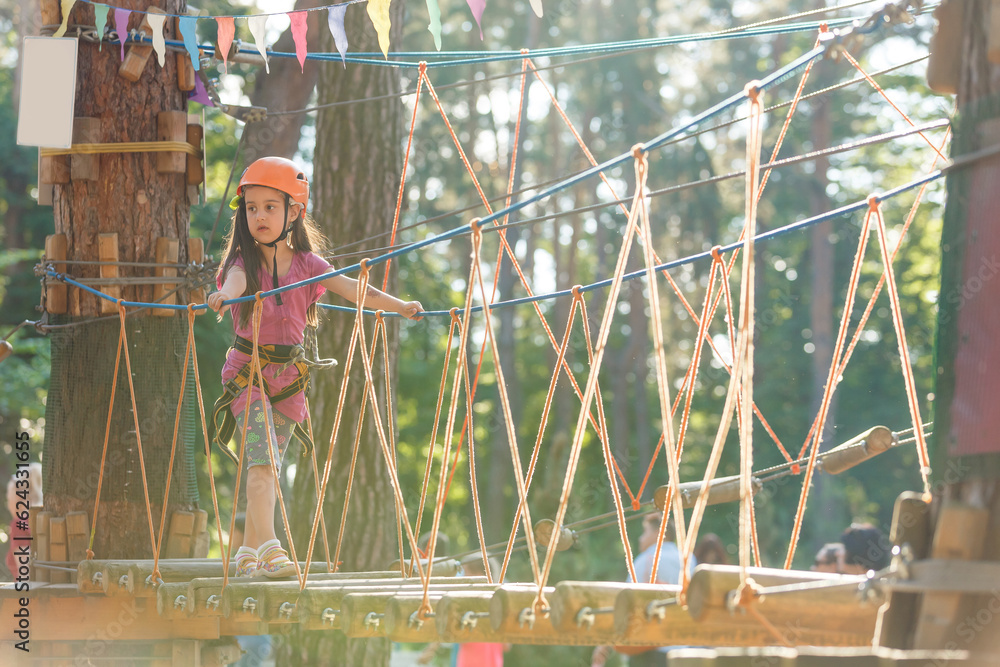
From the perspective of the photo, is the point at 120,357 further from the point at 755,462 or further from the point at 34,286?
the point at 755,462

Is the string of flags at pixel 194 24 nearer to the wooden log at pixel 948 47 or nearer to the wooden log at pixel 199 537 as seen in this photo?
the wooden log at pixel 199 537

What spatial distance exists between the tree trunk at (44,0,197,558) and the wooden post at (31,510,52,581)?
39 millimetres

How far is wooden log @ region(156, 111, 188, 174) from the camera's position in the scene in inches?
136

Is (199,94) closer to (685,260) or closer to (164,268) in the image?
(164,268)

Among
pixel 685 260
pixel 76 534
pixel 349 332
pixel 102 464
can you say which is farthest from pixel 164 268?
pixel 685 260

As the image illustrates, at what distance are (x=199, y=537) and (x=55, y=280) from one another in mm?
929

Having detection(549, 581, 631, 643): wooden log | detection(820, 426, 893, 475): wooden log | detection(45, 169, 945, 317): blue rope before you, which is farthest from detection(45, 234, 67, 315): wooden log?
detection(820, 426, 893, 475): wooden log

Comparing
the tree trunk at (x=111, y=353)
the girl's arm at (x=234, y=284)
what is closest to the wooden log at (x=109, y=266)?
the tree trunk at (x=111, y=353)

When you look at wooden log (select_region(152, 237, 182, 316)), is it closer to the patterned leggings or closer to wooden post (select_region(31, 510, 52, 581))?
wooden post (select_region(31, 510, 52, 581))

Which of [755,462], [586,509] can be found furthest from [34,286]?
[755,462]

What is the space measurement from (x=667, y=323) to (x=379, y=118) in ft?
43.8

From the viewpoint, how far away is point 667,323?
17.5 metres

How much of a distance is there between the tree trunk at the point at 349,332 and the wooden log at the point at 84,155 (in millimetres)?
1199

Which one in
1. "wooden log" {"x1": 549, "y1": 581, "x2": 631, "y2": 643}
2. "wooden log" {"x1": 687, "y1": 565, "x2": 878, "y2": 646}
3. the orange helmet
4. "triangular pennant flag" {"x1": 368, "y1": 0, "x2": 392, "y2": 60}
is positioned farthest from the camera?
"triangular pennant flag" {"x1": 368, "y1": 0, "x2": 392, "y2": 60}
